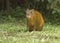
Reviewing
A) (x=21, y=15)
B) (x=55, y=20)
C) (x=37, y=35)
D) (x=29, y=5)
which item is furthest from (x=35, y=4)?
(x=37, y=35)

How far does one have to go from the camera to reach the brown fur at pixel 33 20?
871 cm

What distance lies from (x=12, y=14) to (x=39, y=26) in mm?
4500

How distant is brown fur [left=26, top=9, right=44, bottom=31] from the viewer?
871 cm

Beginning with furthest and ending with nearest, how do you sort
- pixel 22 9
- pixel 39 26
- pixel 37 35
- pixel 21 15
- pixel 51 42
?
pixel 22 9 < pixel 21 15 < pixel 39 26 < pixel 37 35 < pixel 51 42

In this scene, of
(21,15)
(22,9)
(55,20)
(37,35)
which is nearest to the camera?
(37,35)

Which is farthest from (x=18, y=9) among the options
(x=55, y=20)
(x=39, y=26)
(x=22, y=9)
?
(x=39, y=26)

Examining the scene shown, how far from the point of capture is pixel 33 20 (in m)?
8.86

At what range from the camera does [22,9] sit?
14211 millimetres

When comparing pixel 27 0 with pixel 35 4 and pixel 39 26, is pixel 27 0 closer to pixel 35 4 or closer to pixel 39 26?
pixel 35 4

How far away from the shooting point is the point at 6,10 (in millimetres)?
13914

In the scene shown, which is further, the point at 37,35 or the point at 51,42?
the point at 37,35

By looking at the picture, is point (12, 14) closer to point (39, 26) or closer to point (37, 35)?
point (39, 26)

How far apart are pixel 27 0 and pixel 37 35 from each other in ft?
24.2

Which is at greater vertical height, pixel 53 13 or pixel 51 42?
pixel 51 42
